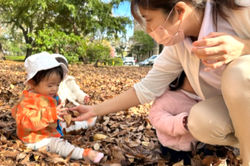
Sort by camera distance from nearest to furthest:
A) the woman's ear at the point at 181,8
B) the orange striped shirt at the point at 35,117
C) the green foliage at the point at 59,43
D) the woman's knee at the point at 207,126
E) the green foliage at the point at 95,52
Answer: the woman's ear at the point at 181,8
the woman's knee at the point at 207,126
the orange striped shirt at the point at 35,117
the green foliage at the point at 59,43
the green foliage at the point at 95,52

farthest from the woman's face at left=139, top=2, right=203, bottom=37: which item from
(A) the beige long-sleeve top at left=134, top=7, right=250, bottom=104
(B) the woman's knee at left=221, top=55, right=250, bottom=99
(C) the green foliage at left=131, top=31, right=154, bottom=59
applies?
(C) the green foliage at left=131, top=31, right=154, bottom=59

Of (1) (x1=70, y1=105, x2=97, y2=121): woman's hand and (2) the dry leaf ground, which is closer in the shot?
(2) the dry leaf ground

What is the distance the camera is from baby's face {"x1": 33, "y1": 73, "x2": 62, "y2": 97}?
71.3 inches

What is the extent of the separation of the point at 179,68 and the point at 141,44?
35.0 metres

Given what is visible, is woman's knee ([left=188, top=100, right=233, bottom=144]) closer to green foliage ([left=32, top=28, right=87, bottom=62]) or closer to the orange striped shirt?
the orange striped shirt

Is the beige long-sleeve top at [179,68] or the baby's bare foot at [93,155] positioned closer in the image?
the beige long-sleeve top at [179,68]

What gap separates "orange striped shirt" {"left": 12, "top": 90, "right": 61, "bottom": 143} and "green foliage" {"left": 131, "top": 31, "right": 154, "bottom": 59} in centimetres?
3034

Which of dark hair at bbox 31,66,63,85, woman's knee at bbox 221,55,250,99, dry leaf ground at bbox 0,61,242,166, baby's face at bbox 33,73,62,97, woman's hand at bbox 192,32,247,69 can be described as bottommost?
dry leaf ground at bbox 0,61,242,166

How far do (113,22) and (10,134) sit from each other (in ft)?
34.7

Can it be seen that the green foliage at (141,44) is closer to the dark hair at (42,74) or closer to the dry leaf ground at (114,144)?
the dry leaf ground at (114,144)

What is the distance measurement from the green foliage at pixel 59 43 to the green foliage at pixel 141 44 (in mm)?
22564

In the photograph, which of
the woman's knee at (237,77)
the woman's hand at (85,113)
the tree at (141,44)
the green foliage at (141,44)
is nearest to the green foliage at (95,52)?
the woman's hand at (85,113)

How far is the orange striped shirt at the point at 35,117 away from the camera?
1.67 metres

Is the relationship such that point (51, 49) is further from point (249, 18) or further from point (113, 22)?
point (249, 18)
